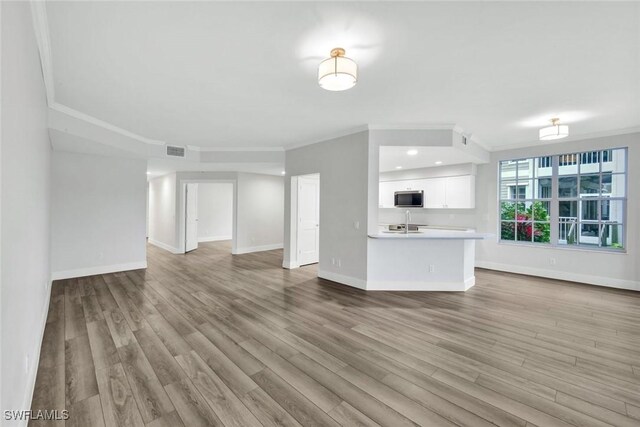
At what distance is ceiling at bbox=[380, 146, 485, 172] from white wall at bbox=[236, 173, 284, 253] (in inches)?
149

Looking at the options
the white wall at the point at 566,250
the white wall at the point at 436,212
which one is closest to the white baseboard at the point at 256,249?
the white wall at the point at 436,212

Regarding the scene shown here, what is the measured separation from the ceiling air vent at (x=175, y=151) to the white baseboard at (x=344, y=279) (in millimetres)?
3788

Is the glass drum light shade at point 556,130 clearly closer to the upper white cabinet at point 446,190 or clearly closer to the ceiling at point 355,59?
the ceiling at point 355,59

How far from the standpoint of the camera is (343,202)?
475cm

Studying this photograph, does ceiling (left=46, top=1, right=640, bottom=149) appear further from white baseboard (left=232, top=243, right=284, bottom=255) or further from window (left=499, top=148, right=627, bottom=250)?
white baseboard (left=232, top=243, right=284, bottom=255)

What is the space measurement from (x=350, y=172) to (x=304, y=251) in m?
2.41

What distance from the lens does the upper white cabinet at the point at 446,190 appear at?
620 centimetres

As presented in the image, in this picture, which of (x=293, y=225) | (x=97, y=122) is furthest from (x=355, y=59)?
(x=97, y=122)

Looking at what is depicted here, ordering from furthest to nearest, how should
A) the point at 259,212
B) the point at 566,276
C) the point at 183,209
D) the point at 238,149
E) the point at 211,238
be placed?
the point at 211,238 → the point at 259,212 → the point at 183,209 → the point at 238,149 → the point at 566,276

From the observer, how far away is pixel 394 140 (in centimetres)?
439

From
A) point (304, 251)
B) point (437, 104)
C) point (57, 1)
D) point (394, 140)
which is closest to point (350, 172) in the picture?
point (394, 140)

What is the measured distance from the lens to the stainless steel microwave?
678cm

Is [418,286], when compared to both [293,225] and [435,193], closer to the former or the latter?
[293,225]

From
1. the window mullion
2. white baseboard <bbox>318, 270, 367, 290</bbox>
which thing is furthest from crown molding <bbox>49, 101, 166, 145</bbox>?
the window mullion
